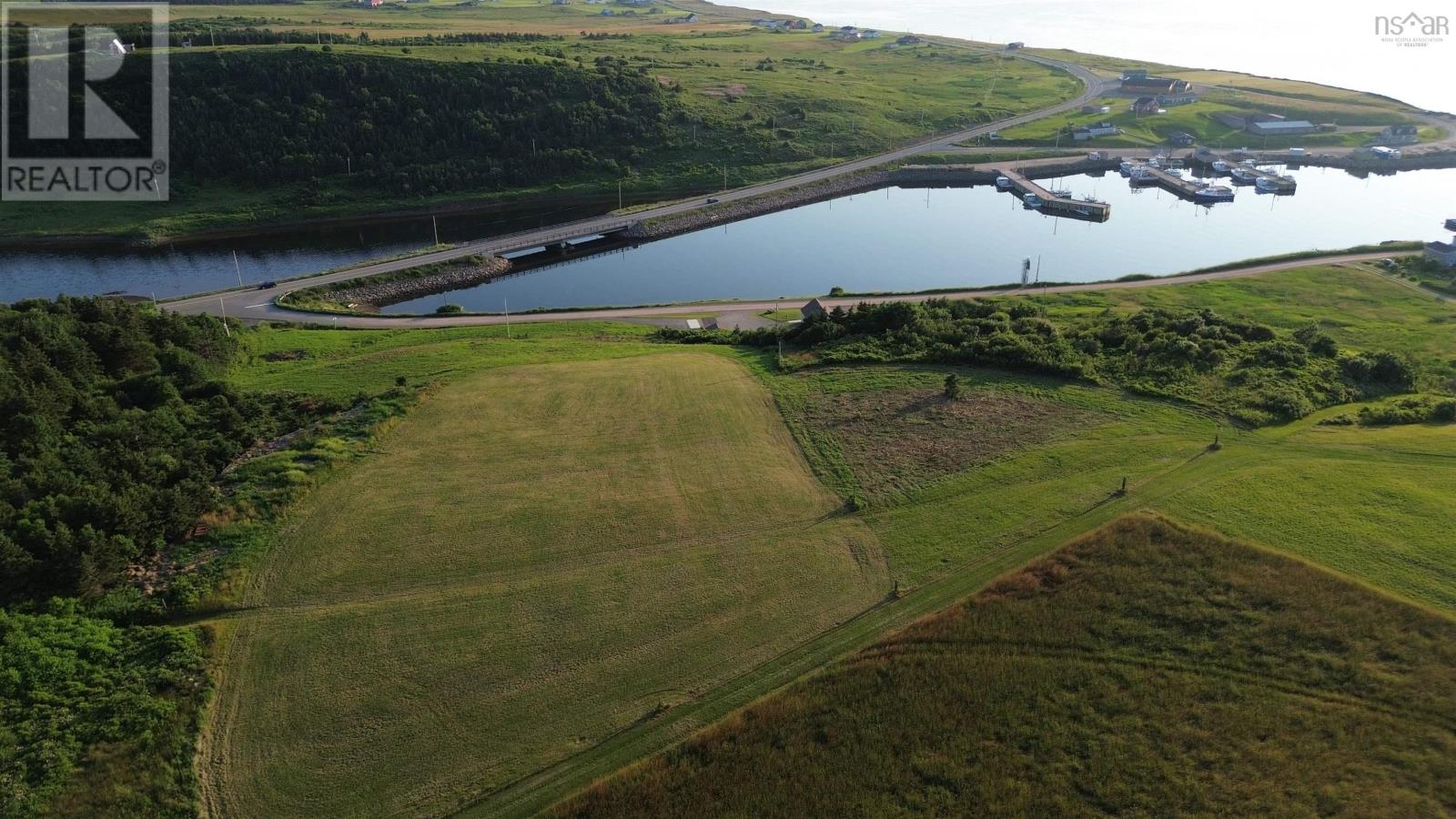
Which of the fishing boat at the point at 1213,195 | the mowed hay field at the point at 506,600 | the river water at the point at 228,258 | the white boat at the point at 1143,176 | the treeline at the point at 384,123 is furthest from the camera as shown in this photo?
the white boat at the point at 1143,176

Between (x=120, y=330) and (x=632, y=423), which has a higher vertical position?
(x=120, y=330)

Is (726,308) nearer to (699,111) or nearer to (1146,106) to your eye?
(699,111)

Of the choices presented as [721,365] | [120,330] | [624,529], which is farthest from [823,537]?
[120,330]

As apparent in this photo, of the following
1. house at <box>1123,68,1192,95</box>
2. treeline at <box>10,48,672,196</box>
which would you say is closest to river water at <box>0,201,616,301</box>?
treeline at <box>10,48,672,196</box>

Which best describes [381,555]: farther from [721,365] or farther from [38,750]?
[721,365]

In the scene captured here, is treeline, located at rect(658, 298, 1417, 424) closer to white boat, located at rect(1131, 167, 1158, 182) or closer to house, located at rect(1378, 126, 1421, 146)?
white boat, located at rect(1131, 167, 1158, 182)

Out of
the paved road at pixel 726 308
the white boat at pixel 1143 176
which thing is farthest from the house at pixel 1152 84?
the paved road at pixel 726 308

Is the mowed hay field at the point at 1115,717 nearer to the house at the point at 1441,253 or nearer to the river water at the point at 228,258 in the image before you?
the house at the point at 1441,253
